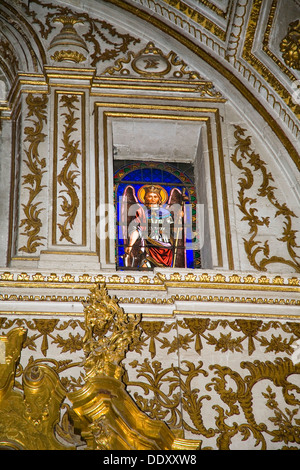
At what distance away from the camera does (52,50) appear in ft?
28.1

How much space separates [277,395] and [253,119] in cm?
306

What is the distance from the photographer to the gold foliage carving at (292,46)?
8320 mm

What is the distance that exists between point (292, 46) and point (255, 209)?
1.77m

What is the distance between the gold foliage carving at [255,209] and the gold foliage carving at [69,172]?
61.9 inches

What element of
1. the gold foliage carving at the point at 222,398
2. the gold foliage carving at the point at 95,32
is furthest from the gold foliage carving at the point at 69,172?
the gold foliage carving at the point at 222,398

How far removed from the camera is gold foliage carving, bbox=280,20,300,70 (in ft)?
Result: 27.3

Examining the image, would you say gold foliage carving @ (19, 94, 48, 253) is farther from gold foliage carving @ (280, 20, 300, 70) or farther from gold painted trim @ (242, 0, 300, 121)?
gold foliage carving @ (280, 20, 300, 70)

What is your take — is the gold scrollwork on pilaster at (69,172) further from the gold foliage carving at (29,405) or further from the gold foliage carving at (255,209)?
the gold foliage carving at (255,209)

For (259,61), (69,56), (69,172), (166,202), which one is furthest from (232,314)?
(69,56)

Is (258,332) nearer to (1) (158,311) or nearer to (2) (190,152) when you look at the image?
(1) (158,311)

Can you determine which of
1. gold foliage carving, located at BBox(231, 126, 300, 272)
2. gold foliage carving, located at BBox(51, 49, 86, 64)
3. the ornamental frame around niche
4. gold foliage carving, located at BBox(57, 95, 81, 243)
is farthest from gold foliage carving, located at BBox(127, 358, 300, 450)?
gold foliage carving, located at BBox(51, 49, 86, 64)

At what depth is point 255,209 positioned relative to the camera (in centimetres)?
788

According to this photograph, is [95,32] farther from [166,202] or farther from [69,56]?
[166,202]
